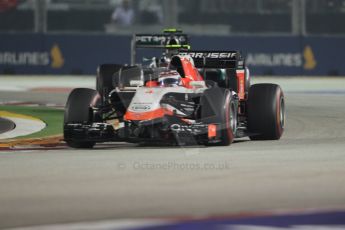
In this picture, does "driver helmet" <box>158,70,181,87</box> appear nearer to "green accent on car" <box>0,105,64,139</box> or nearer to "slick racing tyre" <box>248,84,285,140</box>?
"slick racing tyre" <box>248,84,285,140</box>

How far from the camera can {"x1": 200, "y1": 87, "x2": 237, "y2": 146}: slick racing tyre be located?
39.0ft

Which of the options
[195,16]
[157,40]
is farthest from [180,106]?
[195,16]

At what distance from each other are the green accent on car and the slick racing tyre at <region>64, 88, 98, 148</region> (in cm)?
153

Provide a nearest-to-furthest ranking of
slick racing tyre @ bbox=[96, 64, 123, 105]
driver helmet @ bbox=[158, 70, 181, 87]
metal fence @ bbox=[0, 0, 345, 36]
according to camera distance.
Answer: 1. driver helmet @ bbox=[158, 70, 181, 87]
2. slick racing tyre @ bbox=[96, 64, 123, 105]
3. metal fence @ bbox=[0, 0, 345, 36]

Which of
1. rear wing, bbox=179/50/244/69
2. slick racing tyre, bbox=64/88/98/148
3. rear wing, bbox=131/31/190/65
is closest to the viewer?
slick racing tyre, bbox=64/88/98/148

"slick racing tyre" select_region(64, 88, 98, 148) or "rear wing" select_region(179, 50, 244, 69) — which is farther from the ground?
"rear wing" select_region(179, 50, 244, 69)

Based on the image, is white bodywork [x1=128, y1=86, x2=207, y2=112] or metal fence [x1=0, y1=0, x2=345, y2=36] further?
metal fence [x1=0, y1=0, x2=345, y2=36]

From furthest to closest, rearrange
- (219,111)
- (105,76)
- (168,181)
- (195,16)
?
(195,16) → (105,76) → (219,111) → (168,181)

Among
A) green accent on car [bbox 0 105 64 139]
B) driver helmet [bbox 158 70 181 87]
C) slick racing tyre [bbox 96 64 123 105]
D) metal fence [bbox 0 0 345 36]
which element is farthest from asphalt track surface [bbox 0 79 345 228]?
metal fence [bbox 0 0 345 36]

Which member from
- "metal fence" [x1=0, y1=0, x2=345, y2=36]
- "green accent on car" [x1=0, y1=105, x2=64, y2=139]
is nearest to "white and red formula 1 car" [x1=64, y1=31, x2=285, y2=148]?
"green accent on car" [x1=0, y1=105, x2=64, y2=139]

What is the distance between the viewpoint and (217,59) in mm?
13703

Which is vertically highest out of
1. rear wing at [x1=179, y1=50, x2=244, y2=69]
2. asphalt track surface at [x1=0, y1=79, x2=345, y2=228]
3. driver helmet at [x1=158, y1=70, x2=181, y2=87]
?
rear wing at [x1=179, y1=50, x2=244, y2=69]

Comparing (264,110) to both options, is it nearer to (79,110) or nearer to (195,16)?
(79,110)

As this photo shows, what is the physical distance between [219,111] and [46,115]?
6.12m
